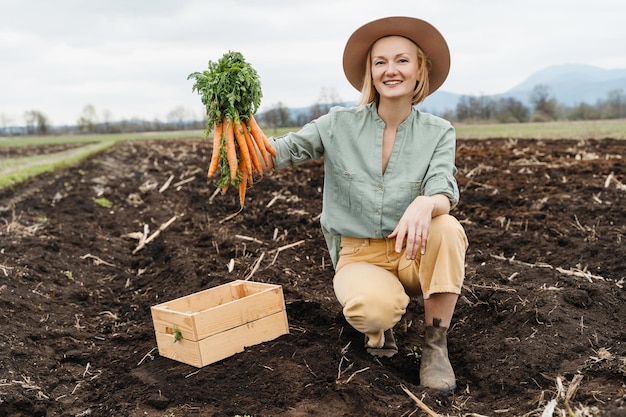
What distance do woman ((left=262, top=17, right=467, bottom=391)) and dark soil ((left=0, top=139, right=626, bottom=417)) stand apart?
11.6 inches

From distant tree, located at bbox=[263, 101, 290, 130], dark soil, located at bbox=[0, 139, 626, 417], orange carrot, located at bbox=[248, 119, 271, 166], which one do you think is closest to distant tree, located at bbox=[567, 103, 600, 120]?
distant tree, located at bbox=[263, 101, 290, 130]

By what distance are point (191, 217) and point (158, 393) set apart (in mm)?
4520

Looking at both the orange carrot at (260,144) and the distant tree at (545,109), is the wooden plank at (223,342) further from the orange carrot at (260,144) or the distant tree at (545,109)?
the distant tree at (545,109)

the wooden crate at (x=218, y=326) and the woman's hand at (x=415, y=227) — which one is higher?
the woman's hand at (x=415, y=227)

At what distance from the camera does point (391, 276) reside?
3.44 m

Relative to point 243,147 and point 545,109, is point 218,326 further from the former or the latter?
point 545,109

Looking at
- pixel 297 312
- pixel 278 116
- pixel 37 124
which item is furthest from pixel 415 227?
pixel 37 124

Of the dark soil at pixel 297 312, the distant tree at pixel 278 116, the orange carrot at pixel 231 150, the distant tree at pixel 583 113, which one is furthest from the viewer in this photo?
the distant tree at pixel 583 113

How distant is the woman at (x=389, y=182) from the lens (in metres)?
3.25

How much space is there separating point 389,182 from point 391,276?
1.69ft

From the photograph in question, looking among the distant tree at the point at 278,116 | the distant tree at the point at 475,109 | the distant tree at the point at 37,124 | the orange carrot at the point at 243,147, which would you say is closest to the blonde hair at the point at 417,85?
the orange carrot at the point at 243,147

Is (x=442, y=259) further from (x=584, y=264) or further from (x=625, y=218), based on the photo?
(x=625, y=218)

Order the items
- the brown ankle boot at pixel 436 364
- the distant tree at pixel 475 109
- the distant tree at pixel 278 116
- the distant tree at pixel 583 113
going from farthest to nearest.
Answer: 1. the distant tree at pixel 475 109
2. the distant tree at pixel 583 113
3. the distant tree at pixel 278 116
4. the brown ankle boot at pixel 436 364

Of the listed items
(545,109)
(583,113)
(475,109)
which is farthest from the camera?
(475,109)
